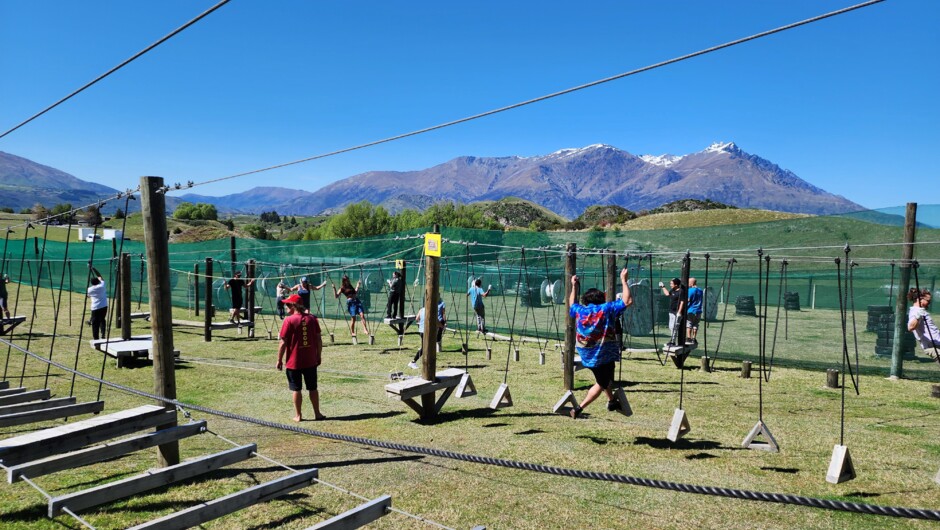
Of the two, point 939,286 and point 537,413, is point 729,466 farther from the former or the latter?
point 939,286

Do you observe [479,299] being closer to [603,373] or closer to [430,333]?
[430,333]

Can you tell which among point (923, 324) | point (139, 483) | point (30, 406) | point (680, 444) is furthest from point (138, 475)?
point (923, 324)

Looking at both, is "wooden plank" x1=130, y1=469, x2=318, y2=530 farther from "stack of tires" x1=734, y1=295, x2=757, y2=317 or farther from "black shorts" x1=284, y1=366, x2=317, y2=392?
"stack of tires" x1=734, y1=295, x2=757, y2=317

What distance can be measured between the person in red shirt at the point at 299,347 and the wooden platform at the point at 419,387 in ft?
3.53

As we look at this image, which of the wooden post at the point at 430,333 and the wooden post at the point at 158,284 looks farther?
the wooden post at the point at 430,333

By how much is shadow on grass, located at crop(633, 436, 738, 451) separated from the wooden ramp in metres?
4.13

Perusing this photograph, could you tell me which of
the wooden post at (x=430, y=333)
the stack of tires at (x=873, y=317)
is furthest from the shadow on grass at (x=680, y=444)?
the stack of tires at (x=873, y=317)

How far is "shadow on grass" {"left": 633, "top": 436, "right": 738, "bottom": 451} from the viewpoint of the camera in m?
6.94

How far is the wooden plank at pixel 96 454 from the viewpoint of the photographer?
4.39 m

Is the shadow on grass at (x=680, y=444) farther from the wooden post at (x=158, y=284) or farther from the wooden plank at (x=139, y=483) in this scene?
the wooden post at (x=158, y=284)

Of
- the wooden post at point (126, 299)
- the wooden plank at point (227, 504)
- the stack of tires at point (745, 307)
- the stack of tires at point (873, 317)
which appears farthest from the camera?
the stack of tires at point (745, 307)

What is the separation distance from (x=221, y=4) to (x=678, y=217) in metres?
65.0

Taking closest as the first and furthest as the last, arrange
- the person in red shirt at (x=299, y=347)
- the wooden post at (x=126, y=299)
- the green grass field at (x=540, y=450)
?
the green grass field at (x=540, y=450) → the person in red shirt at (x=299, y=347) → the wooden post at (x=126, y=299)

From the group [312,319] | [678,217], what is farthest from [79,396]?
[678,217]
